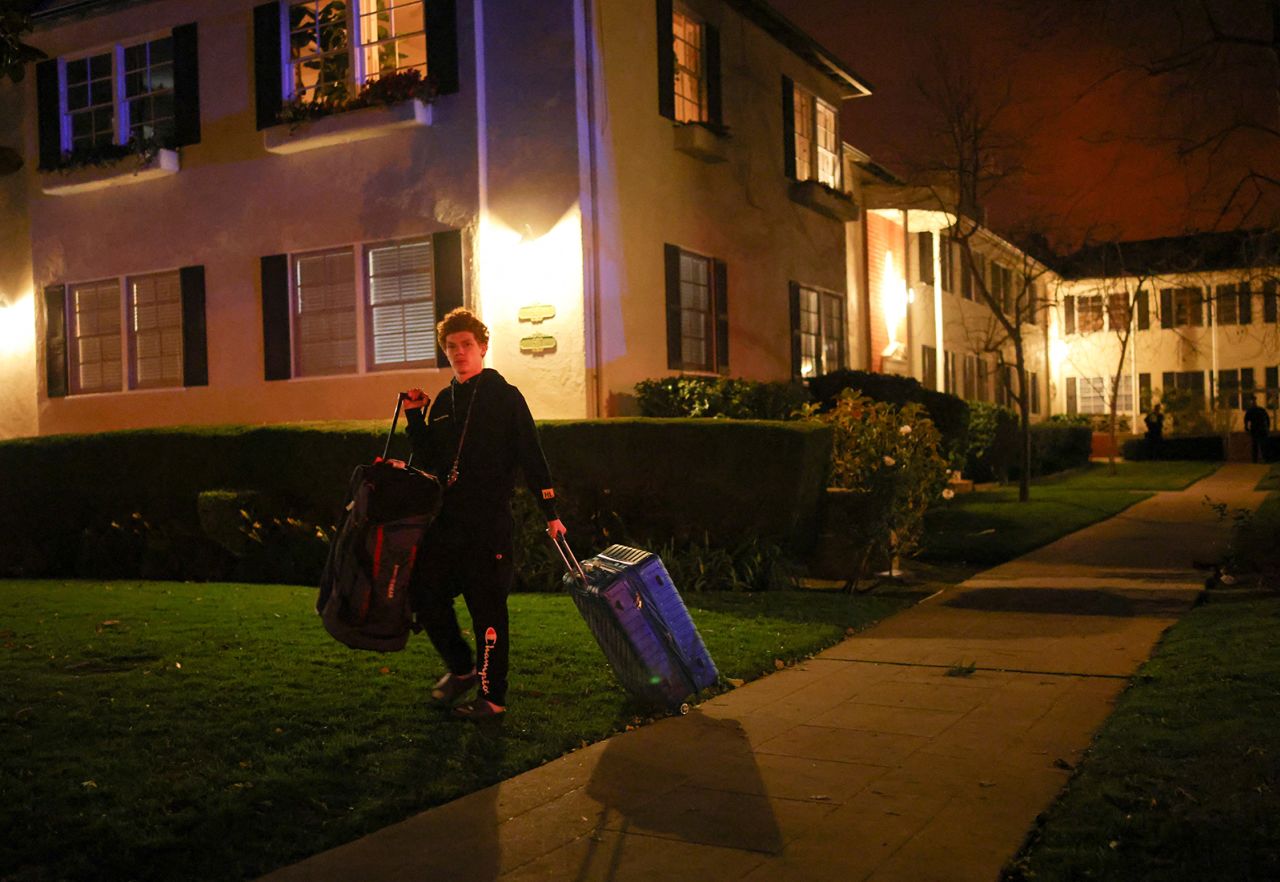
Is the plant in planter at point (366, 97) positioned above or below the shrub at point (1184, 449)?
above

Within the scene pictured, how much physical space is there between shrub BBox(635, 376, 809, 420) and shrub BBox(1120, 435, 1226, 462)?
25538 millimetres

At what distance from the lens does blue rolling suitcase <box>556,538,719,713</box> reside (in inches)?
223

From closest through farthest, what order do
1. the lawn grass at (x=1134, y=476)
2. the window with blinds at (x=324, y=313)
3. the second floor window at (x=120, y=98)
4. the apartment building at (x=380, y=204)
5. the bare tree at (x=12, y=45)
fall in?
the bare tree at (x=12, y=45)
the apartment building at (x=380, y=204)
the window with blinds at (x=324, y=313)
the second floor window at (x=120, y=98)
the lawn grass at (x=1134, y=476)

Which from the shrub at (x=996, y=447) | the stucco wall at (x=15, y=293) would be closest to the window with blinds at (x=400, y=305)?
the stucco wall at (x=15, y=293)

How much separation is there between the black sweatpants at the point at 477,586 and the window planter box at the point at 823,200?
463 inches

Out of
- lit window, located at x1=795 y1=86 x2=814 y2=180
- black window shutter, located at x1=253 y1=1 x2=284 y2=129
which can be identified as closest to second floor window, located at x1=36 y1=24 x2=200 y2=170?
black window shutter, located at x1=253 y1=1 x2=284 y2=129

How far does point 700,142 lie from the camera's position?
13.6m

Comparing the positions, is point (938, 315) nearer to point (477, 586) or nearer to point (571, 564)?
point (571, 564)

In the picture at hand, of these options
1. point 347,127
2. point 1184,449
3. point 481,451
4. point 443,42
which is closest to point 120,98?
point 347,127

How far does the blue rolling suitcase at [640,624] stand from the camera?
5661 millimetres

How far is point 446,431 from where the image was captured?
573 centimetres

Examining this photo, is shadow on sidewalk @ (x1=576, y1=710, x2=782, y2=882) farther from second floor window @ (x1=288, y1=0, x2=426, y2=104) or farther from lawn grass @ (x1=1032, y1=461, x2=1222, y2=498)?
lawn grass @ (x1=1032, y1=461, x2=1222, y2=498)

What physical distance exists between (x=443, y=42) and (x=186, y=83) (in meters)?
3.57

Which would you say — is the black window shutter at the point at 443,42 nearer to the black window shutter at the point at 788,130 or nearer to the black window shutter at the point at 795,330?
the black window shutter at the point at 788,130
